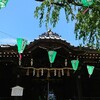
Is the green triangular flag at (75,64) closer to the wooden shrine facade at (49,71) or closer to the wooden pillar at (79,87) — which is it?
the wooden shrine facade at (49,71)

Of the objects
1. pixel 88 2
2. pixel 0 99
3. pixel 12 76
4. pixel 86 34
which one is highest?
pixel 88 2

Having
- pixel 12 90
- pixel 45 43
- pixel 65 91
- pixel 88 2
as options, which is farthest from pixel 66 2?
pixel 65 91

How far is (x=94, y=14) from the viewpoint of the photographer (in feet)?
35.4

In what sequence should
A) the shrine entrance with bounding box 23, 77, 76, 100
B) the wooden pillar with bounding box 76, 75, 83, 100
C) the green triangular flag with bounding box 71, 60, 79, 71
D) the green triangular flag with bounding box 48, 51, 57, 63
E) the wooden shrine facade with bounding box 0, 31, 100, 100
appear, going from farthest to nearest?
1. the shrine entrance with bounding box 23, 77, 76, 100
2. the wooden pillar with bounding box 76, 75, 83, 100
3. the wooden shrine facade with bounding box 0, 31, 100, 100
4. the green triangular flag with bounding box 71, 60, 79, 71
5. the green triangular flag with bounding box 48, 51, 57, 63

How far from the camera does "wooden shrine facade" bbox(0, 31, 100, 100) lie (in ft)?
55.6

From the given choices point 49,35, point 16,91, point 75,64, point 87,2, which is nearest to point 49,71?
point 75,64

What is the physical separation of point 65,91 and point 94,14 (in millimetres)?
8828

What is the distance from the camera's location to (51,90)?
19406 millimetres

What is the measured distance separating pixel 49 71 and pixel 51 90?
1975 millimetres

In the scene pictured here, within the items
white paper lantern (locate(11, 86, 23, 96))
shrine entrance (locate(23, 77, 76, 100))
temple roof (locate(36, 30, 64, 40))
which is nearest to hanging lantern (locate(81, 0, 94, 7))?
temple roof (locate(36, 30, 64, 40))

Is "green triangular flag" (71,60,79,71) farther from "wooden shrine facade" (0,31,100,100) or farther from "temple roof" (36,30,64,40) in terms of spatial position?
"temple roof" (36,30,64,40)

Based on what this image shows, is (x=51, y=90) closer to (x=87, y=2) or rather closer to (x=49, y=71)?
(x=49, y=71)

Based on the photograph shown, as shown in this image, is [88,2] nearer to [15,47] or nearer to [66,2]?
[66,2]

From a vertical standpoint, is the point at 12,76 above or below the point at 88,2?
below
